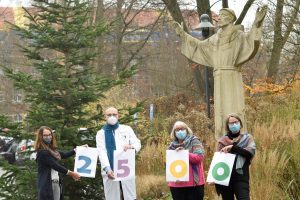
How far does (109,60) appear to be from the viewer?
32656 mm

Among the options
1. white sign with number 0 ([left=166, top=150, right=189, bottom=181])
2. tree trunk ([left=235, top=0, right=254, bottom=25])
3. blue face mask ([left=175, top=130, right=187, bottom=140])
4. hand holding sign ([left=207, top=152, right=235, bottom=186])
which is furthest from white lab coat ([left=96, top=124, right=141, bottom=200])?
tree trunk ([left=235, top=0, right=254, bottom=25])

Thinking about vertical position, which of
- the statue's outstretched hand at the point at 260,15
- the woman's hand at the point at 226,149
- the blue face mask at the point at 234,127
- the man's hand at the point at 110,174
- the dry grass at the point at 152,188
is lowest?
the dry grass at the point at 152,188

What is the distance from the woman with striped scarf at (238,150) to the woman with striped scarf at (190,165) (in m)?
0.41

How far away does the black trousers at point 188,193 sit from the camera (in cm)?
719

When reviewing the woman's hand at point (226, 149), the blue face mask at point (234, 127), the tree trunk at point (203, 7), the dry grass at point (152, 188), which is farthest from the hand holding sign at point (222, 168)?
the tree trunk at point (203, 7)

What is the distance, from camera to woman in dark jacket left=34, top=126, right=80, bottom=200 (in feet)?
24.8

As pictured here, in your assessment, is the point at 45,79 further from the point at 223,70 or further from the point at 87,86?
the point at 223,70

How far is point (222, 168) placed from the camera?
265 inches

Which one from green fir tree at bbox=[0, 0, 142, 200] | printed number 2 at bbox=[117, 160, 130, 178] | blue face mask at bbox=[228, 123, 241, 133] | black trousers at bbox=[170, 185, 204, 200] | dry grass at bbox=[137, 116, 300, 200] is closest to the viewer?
blue face mask at bbox=[228, 123, 241, 133]

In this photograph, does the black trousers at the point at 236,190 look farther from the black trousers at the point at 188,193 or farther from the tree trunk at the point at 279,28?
the tree trunk at the point at 279,28

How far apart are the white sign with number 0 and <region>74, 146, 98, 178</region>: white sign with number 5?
1228 millimetres

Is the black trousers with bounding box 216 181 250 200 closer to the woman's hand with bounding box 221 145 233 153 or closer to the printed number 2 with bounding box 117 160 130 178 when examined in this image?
the woman's hand with bounding box 221 145 233 153

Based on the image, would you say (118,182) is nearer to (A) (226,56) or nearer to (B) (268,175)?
(B) (268,175)

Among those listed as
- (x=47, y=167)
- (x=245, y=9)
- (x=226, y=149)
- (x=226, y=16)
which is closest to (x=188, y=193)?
(x=226, y=149)
